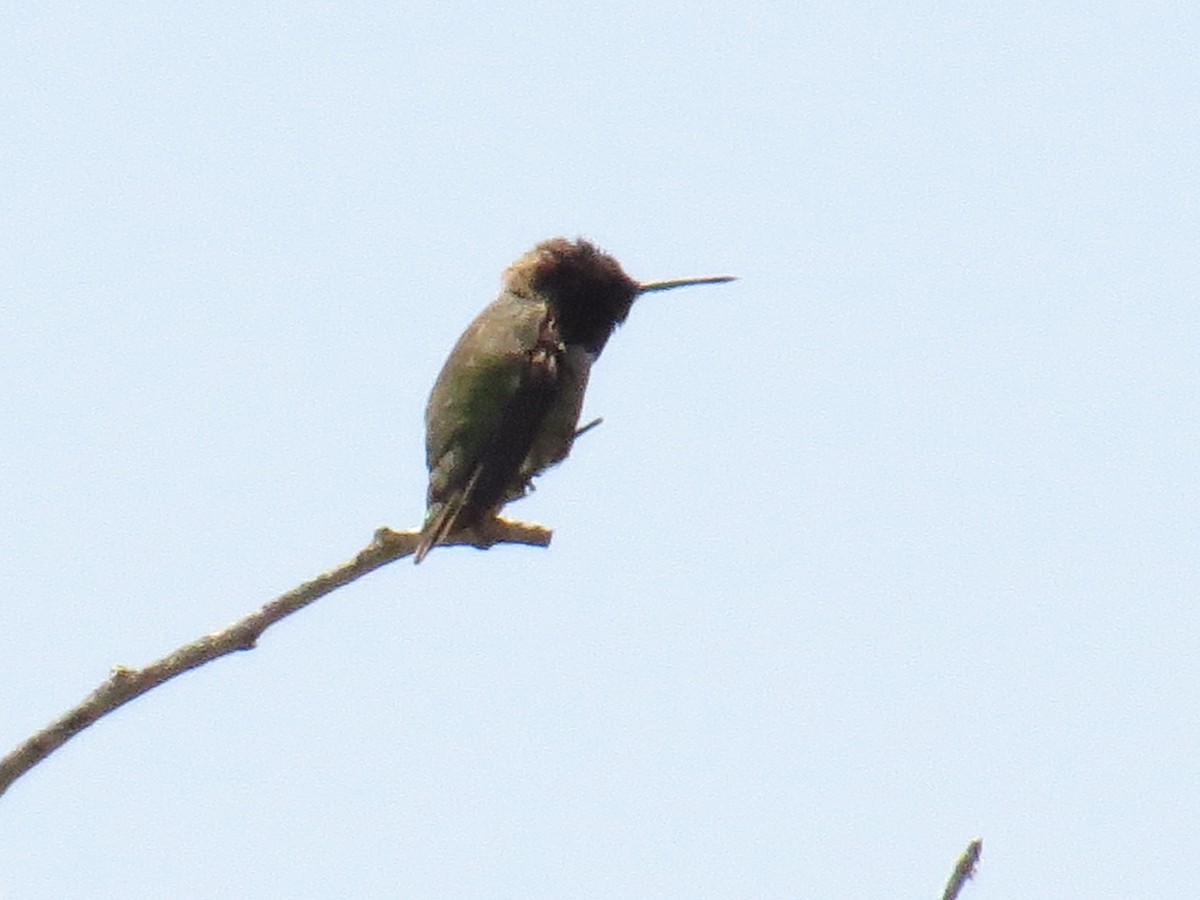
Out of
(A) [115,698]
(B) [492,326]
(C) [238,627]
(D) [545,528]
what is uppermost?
(B) [492,326]

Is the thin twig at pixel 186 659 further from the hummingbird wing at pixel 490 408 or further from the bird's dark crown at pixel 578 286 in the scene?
the bird's dark crown at pixel 578 286

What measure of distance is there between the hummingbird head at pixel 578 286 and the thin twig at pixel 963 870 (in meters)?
5.21

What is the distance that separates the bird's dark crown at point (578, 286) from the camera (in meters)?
8.43

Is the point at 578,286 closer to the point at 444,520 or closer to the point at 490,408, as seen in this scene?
the point at 490,408

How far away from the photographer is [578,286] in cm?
859

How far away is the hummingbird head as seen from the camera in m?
8.43

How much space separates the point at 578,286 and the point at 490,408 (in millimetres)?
1077

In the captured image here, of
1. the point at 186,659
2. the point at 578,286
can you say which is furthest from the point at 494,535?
the point at 186,659

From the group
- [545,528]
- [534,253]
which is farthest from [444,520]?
[534,253]

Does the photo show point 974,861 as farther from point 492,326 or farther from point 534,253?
point 534,253

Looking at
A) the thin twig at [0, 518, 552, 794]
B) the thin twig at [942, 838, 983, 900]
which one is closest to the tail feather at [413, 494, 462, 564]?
the thin twig at [0, 518, 552, 794]

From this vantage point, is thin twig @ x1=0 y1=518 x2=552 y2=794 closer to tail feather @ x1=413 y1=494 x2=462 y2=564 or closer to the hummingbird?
tail feather @ x1=413 y1=494 x2=462 y2=564

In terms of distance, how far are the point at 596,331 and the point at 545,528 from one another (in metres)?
2.11

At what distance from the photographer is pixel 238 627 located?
422 centimetres
